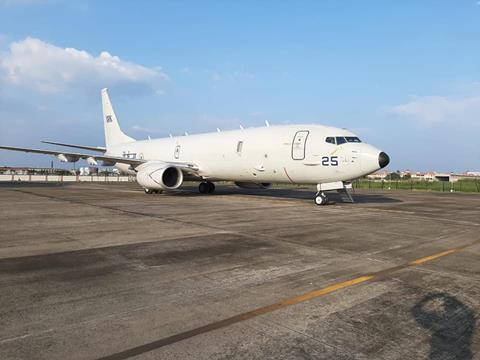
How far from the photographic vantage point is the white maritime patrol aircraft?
15311mm

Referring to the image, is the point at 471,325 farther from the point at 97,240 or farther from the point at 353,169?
the point at 353,169

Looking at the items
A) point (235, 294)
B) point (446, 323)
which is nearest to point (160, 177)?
point (235, 294)

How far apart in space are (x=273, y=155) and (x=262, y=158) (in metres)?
0.72

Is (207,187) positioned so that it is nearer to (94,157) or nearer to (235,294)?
(94,157)

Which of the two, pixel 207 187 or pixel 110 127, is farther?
pixel 110 127

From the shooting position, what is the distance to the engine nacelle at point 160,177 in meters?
19.8

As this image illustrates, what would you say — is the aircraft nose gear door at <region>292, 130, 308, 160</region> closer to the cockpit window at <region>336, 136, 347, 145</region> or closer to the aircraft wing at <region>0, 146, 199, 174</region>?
the cockpit window at <region>336, 136, 347, 145</region>

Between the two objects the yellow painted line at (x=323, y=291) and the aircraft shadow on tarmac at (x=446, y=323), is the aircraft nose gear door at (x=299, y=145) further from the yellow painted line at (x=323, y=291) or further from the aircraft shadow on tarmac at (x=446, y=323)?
the aircraft shadow on tarmac at (x=446, y=323)

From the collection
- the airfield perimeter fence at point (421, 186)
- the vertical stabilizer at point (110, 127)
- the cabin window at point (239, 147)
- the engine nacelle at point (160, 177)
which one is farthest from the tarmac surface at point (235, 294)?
the airfield perimeter fence at point (421, 186)

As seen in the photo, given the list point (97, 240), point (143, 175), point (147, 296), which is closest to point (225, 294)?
point (147, 296)

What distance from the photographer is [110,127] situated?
31547 mm

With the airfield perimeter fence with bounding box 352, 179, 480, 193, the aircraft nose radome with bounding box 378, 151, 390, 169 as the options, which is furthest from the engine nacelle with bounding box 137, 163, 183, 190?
the airfield perimeter fence with bounding box 352, 179, 480, 193

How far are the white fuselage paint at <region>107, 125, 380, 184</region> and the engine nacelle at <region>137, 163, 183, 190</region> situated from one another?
172 centimetres

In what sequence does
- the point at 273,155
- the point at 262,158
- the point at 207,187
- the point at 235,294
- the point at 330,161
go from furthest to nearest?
the point at 207,187
the point at 262,158
the point at 273,155
the point at 330,161
the point at 235,294
